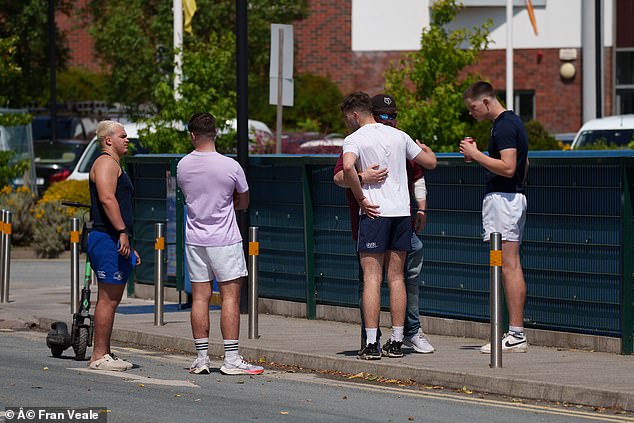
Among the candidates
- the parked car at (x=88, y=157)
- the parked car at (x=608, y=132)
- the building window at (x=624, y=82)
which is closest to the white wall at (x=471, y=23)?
the building window at (x=624, y=82)

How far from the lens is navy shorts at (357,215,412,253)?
1117cm

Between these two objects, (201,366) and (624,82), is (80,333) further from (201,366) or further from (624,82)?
(624,82)

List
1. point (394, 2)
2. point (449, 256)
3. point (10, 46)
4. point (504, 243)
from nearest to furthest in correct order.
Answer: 1. point (504, 243)
2. point (449, 256)
3. point (10, 46)
4. point (394, 2)

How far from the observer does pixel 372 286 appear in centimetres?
1127

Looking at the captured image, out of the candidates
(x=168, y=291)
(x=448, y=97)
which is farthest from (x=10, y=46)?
(x=168, y=291)

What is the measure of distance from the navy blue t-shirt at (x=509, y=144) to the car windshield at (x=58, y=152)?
2242 centimetres

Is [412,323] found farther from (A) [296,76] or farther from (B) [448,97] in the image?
(A) [296,76]

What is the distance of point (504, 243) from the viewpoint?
Result: 37.8ft

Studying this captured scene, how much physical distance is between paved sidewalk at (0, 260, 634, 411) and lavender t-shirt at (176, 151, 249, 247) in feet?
4.49

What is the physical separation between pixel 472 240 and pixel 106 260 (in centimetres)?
341

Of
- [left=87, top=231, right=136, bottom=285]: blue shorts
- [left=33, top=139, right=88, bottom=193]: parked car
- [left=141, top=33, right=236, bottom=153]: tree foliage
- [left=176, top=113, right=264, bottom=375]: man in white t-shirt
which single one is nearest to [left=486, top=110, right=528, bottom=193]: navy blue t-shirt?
[left=176, top=113, right=264, bottom=375]: man in white t-shirt

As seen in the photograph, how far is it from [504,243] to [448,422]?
2991 mm

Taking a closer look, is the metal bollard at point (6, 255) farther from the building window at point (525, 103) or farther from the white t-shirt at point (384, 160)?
the building window at point (525, 103)

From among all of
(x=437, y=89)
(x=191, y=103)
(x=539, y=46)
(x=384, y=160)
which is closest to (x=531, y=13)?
(x=539, y=46)
